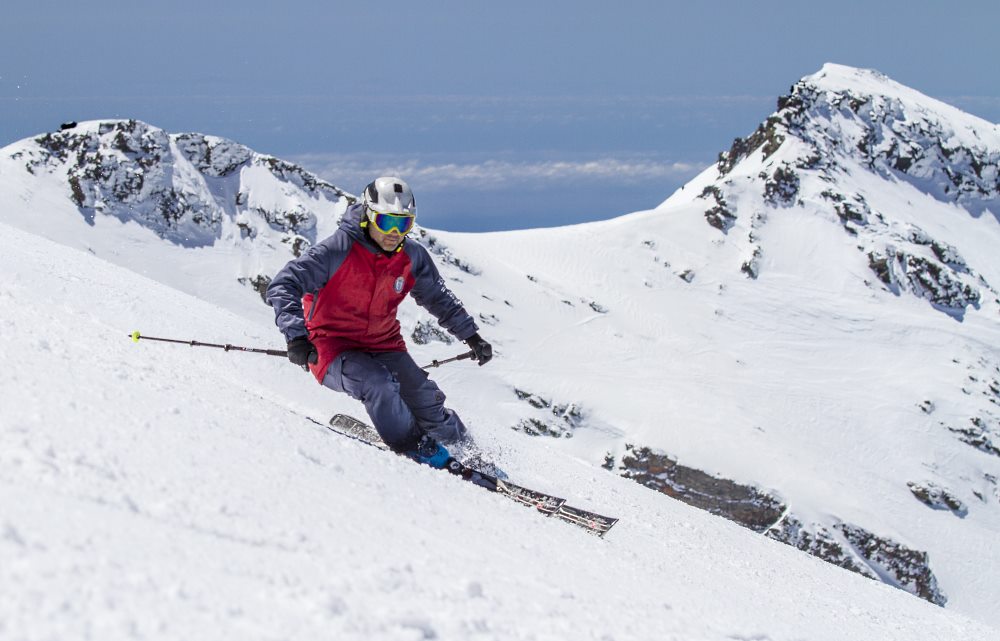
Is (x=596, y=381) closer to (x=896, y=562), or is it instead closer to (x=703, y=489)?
(x=703, y=489)

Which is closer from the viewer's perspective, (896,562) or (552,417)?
(896,562)

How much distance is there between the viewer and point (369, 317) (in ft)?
26.1

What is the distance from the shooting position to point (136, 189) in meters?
64.7

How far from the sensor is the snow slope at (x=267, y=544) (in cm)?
264

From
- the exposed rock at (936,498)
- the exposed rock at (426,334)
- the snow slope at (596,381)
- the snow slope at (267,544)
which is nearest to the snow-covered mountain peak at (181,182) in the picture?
the snow slope at (596,381)

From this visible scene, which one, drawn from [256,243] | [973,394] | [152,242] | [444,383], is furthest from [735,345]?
[152,242]

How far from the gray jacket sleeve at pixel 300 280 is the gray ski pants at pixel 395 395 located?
2.19 ft

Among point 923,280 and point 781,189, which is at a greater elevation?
point 781,189

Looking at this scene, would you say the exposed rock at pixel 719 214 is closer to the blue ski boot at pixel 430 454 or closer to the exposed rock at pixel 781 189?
the exposed rock at pixel 781 189

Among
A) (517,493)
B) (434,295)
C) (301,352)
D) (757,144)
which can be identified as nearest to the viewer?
(301,352)

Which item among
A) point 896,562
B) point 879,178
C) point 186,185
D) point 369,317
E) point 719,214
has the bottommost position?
point 896,562

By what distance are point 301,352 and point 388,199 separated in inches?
63.4

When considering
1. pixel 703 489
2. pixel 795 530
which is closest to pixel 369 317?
pixel 703 489

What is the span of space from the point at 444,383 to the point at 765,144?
6706 cm
